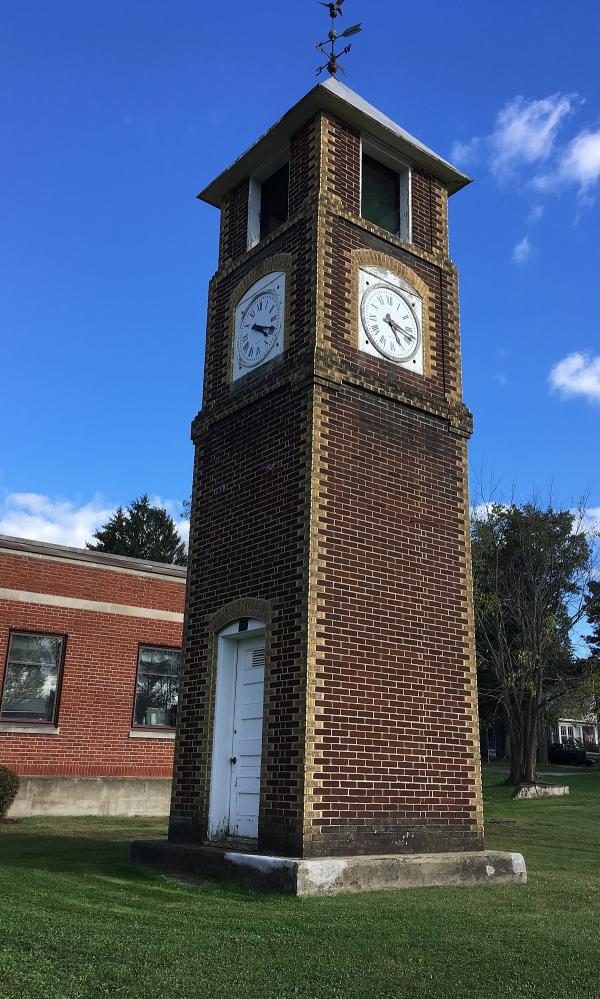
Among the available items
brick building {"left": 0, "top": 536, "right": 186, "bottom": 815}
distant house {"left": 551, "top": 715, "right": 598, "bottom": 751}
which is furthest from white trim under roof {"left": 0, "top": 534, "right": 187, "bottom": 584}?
distant house {"left": 551, "top": 715, "right": 598, "bottom": 751}

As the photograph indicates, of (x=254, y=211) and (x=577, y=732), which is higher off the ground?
(x=254, y=211)

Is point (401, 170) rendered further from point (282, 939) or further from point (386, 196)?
point (282, 939)

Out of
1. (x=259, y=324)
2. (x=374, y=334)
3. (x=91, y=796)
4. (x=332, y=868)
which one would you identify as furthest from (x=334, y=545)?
(x=91, y=796)

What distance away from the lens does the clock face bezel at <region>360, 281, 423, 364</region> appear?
33.9 feet

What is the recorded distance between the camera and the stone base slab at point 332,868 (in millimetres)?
7551

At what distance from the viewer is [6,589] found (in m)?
17.0

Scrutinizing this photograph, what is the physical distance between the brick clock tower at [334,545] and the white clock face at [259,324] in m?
0.03

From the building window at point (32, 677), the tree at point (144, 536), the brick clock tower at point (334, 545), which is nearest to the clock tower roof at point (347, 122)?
the brick clock tower at point (334, 545)

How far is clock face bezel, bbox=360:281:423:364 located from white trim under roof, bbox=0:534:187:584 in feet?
30.4

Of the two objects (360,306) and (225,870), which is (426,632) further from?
(360,306)

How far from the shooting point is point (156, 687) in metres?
18.7

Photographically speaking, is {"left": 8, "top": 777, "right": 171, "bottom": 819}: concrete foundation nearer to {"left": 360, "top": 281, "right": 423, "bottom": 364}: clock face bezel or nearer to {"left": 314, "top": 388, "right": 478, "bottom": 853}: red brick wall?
{"left": 314, "top": 388, "right": 478, "bottom": 853}: red brick wall

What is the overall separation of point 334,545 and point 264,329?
10.6ft

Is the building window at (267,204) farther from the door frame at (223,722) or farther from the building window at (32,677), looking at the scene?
the building window at (32,677)
